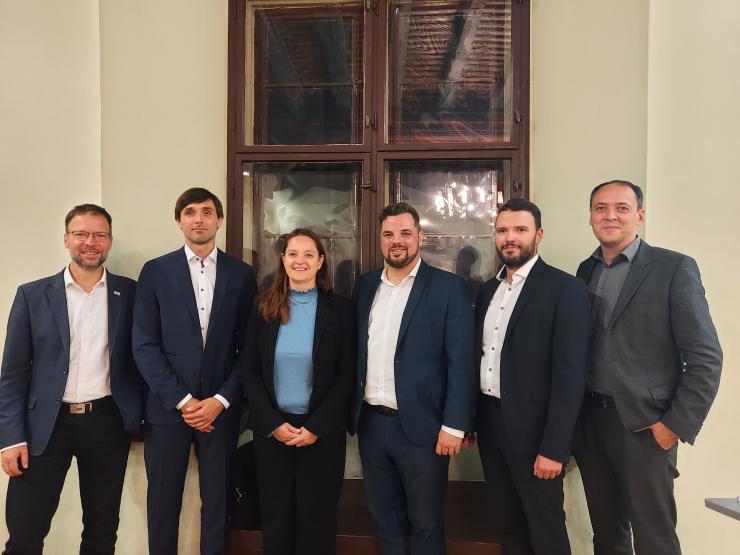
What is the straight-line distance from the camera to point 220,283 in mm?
2326

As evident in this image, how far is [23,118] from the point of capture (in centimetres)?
276

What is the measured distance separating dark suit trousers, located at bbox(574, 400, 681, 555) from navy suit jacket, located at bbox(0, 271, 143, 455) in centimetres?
201

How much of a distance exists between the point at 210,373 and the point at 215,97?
154cm

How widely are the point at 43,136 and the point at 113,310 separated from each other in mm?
1213

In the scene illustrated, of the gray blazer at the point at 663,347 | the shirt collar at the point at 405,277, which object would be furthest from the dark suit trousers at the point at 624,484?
the shirt collar at the point at 405,277

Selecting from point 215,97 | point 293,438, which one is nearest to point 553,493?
point 293,438

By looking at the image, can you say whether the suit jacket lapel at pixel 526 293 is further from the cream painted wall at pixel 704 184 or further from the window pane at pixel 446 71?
the window pane at pixel 446 71

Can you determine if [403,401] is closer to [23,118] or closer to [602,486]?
[602,486]

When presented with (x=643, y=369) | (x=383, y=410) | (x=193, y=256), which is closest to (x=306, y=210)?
(x=193, y=256)

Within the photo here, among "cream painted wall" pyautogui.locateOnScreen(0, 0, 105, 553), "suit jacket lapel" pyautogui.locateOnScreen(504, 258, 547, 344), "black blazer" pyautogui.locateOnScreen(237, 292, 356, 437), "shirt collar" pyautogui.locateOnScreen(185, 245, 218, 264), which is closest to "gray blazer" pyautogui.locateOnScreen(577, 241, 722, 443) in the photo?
"suit jacket lapel" pyautogui.locateOnScreen(504, 258, 547, 344)

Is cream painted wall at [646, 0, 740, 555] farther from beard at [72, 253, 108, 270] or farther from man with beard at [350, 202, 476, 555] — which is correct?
beard at [72, 253, 108, 270]

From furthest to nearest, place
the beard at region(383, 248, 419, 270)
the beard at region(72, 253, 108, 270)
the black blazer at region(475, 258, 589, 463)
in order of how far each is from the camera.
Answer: the beard at region(72, 253, 108, 270)
the beard at region(383, 248, 419, 270)
the black blazer at region(475, 258, 589, 463)

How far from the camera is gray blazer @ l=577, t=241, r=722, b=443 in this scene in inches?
70.7

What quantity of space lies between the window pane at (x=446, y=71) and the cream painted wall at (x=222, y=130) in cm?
23
